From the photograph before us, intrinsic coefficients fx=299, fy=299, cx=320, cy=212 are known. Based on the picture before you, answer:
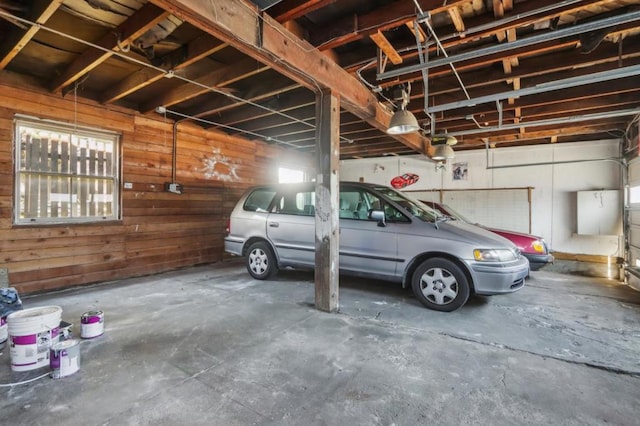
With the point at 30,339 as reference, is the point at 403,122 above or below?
above

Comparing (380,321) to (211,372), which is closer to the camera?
(211,372)

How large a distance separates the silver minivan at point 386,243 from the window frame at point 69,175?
1.91 m

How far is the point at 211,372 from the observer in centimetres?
211

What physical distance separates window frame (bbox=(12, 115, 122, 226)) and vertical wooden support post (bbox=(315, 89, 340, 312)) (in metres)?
3.47

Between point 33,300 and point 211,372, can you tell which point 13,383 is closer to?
point 211,372

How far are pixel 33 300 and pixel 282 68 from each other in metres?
4.07

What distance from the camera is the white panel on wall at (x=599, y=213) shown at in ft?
18.7

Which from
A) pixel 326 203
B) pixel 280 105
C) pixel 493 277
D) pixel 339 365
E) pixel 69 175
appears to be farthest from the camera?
pixel 280 105

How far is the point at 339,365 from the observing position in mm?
2215

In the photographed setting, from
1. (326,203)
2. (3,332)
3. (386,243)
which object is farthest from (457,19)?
(3,332)

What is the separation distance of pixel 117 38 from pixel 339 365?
3504 mm

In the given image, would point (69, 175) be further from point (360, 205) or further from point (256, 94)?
point (360, 205)

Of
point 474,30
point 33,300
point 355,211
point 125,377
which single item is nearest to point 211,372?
point 125,377

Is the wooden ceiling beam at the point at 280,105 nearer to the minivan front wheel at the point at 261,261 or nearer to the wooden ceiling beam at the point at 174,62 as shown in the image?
the wooden ceiling beam at the point at 174,62
